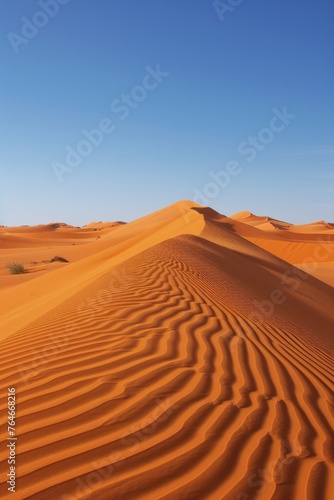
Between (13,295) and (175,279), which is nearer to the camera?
(175,279)

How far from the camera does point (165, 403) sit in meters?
3.09

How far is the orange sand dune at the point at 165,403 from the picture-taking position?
2326 mm

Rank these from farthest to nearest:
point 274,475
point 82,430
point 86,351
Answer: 1. point 86,351
2. point 82,430
3. point 274,475

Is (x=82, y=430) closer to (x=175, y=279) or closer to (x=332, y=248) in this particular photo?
(x=175, y=279)

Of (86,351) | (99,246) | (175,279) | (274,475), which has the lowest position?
(274,475)

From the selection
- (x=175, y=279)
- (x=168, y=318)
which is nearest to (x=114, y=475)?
(x=168, y=318)

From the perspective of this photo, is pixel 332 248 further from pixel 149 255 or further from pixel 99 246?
pixel 149 255

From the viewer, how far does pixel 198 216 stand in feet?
86.2

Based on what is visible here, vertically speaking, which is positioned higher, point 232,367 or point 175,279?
point 175,279

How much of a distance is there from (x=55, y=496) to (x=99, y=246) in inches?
1009

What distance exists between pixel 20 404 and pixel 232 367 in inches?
75.8

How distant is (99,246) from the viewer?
90.0 feet

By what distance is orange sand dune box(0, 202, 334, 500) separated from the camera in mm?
2326

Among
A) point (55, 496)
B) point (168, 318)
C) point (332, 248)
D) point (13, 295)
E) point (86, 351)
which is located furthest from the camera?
point (332, 248)
